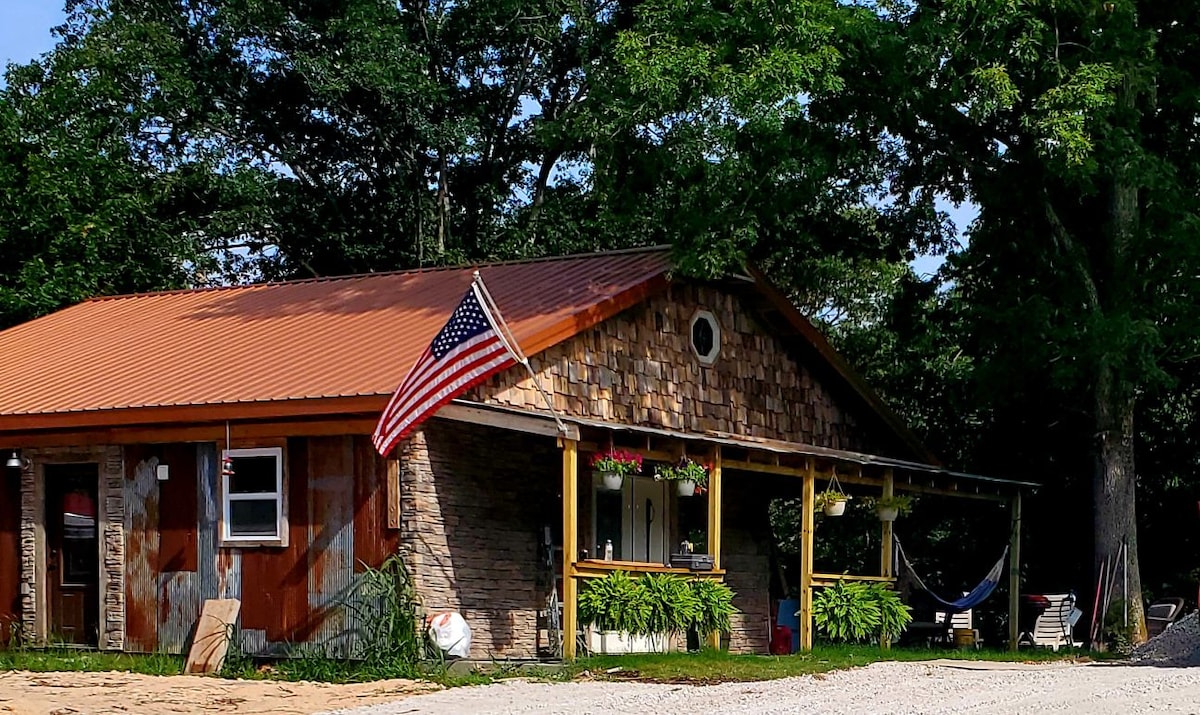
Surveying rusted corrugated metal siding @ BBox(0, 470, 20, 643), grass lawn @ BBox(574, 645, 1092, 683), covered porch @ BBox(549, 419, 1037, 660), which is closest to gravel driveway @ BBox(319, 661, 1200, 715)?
grass lawn @ BBox(574, 645, 1092, 683)

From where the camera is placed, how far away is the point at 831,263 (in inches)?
1086

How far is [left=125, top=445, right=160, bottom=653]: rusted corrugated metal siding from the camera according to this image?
17.4 metres

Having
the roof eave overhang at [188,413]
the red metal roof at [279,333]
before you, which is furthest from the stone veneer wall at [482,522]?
the red metal roof at [279,333]

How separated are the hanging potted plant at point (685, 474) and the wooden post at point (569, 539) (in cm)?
153

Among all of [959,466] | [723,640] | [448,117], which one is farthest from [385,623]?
[448,117]

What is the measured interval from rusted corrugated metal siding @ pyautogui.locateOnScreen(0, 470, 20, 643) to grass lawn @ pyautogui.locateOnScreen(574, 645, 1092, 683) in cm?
649

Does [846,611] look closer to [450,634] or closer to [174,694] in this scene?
[450,634]

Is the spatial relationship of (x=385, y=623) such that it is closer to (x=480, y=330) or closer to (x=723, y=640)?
(x=480, y=330)

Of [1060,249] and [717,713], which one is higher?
[1060,249]

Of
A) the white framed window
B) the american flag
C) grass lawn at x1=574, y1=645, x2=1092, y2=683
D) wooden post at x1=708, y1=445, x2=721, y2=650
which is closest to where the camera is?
grass lawn at x1=574, y1=645, x2=1092, y2=683

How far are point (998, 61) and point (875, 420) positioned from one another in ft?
20.0

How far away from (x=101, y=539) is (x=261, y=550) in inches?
79.6

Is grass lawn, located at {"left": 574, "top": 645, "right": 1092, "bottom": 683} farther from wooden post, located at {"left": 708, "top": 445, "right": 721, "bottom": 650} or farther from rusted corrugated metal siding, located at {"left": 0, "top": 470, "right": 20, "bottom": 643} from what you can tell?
rusted corrugated metal siding, located at {"left": 0, "top": 470, "right": 20, "bottom": 643}

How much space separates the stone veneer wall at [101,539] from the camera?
1759 cm
